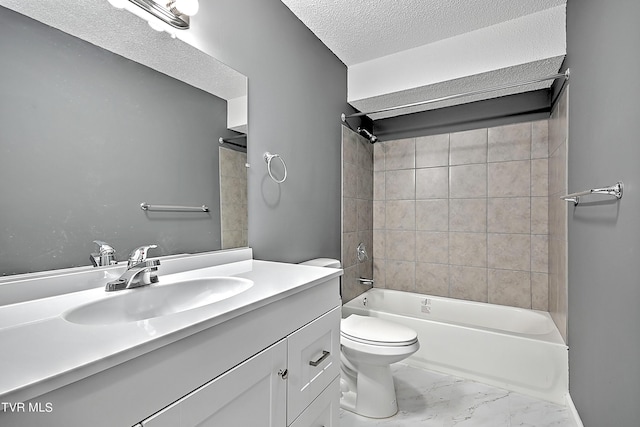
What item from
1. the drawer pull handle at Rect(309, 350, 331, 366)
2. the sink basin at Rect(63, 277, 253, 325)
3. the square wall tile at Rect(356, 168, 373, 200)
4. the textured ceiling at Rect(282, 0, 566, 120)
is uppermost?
the textured ceiling at Rect(282, 0, 566, 120)

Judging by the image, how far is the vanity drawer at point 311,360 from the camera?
937 millimetres

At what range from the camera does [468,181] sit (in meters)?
2.70

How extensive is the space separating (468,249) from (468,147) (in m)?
0.91

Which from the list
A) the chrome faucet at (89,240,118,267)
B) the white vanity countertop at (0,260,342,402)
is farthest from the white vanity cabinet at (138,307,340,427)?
the chrome faucet at (89,240,118,267)

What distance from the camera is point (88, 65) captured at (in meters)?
0.97

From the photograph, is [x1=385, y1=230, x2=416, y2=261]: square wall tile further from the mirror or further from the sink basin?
the sink basin

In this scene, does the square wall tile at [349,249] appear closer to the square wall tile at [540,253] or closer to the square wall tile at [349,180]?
the square wall tile at [349,180]

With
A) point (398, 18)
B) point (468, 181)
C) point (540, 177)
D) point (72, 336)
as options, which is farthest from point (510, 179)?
point (72, 336)

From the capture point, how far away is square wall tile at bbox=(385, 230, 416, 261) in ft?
9.62

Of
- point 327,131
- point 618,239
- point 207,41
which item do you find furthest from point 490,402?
point 207,41

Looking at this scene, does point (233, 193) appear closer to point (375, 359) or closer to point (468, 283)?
point (375, 359)

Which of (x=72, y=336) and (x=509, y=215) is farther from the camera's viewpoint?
(x=509, y=215)

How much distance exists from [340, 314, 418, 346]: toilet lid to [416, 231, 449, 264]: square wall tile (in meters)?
1.15

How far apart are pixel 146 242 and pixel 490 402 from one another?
6.94 ft
